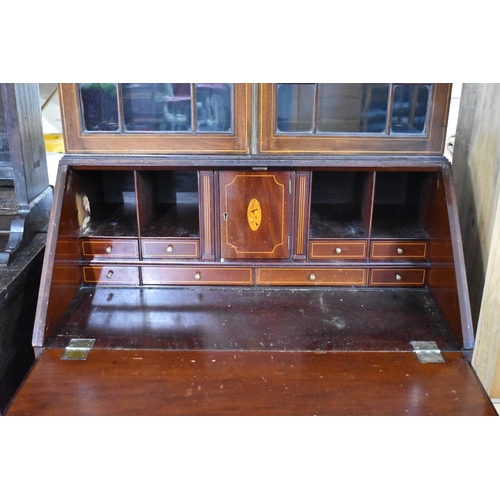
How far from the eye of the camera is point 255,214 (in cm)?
164

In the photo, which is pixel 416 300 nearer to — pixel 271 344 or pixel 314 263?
pixel 314 263

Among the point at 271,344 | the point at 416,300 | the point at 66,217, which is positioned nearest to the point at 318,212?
the point at 416,300

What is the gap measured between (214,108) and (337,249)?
57 centimetres

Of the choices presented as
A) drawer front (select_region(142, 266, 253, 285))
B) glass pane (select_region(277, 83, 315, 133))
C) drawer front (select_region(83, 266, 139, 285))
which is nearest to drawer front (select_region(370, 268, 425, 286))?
drawer front (select_region(142, 266, 253, 285))

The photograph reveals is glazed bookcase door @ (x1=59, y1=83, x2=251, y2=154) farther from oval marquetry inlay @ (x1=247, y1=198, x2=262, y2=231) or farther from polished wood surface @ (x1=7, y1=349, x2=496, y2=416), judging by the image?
polished wood surface @ (x1=7, y1=349, x2=496, y2=416)

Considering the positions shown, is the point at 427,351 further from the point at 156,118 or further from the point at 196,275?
the point at 156,118

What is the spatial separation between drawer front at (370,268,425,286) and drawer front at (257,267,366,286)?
0.13 feet

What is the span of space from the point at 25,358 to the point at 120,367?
0.73 metres

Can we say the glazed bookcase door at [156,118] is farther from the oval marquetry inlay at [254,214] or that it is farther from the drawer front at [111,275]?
the drawer front at [111,275]

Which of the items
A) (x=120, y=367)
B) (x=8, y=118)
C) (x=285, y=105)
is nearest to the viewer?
(x=120, y=367)

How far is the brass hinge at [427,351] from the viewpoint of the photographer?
1.40 m

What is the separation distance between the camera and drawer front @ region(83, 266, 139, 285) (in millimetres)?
1713

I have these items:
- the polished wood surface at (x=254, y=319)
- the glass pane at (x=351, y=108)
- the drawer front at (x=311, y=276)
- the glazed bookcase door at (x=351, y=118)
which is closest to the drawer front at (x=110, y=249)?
the polished wood surface at (x=254, y=319)
